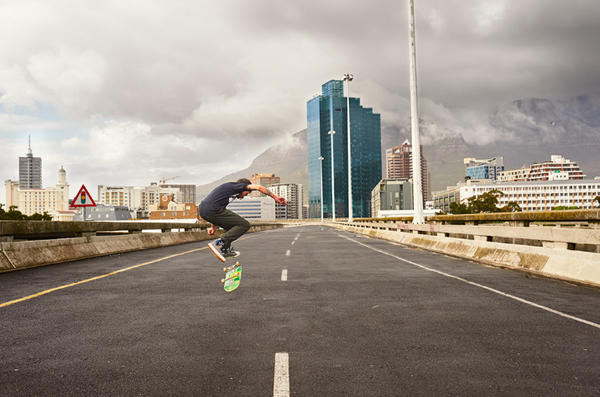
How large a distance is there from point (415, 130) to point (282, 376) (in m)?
22.4

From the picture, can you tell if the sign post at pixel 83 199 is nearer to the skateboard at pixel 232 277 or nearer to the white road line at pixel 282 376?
the skateboard at pixel 232 277

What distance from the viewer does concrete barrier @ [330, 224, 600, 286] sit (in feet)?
29.6

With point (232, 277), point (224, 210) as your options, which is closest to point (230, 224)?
point (224, 210)

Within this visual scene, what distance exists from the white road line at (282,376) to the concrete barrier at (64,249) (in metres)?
9.10

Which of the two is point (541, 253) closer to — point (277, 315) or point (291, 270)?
point (291, 270)

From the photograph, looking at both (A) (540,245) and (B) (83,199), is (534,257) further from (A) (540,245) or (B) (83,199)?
(B) (83,199)

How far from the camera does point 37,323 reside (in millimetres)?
5527

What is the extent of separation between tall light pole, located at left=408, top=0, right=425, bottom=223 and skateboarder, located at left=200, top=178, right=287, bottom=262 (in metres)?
16.1

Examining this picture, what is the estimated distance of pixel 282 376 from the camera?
3.81 m

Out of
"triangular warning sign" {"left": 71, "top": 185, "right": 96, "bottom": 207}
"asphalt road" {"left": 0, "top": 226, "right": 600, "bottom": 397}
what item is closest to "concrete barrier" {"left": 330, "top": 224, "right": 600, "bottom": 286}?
"asphalt road" {"left": 0, "top": 226, "right": 600, "bottom": 397}

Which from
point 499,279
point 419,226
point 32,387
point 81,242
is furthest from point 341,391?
point 419,226

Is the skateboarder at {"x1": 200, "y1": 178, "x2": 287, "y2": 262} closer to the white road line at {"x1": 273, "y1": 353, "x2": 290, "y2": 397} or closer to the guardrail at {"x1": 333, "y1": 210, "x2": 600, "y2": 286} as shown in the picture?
the white road line at {"x1": 273, "y1": 353, "x2": 290, "y2": 397}

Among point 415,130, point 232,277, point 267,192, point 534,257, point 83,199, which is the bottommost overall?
point 534,257

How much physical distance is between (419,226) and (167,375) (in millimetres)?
18917
